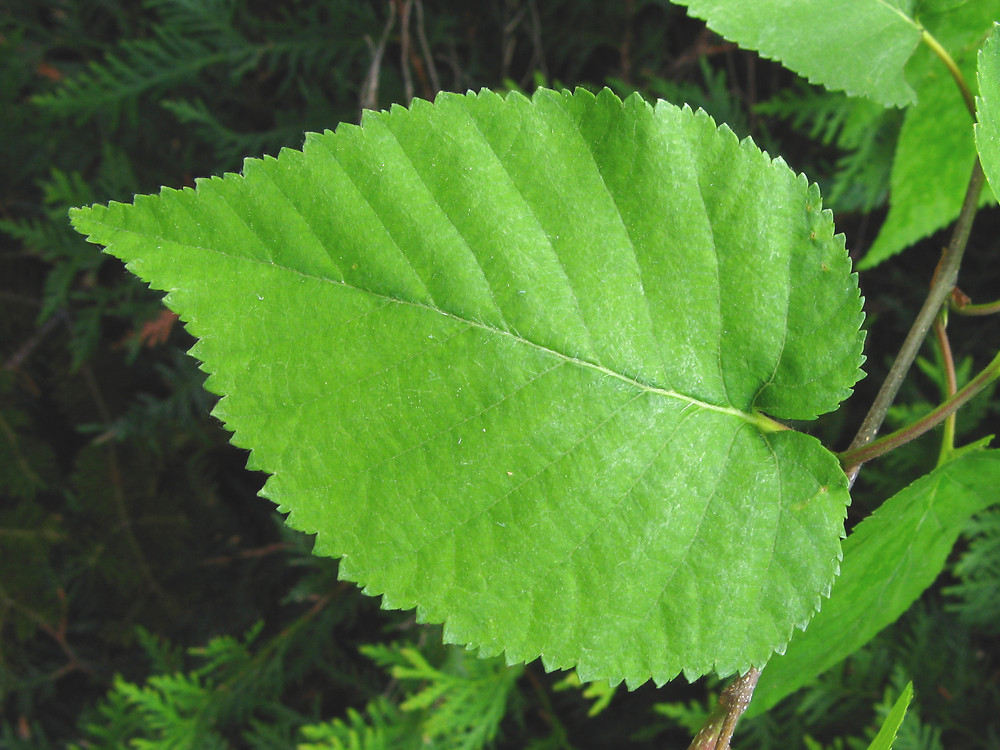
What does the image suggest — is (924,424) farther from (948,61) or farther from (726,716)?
(948,61)

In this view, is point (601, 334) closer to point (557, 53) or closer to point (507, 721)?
point (557, 53)

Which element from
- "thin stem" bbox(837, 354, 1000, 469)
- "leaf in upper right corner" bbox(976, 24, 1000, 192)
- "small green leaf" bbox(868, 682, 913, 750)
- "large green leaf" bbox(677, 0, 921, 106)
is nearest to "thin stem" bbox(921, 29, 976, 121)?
"large green leaf" bbox(677, 0, 921, 106)

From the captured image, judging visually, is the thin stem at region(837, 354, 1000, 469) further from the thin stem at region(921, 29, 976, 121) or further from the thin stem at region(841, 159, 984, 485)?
the thin stem at region(921, 29, 976, 121)

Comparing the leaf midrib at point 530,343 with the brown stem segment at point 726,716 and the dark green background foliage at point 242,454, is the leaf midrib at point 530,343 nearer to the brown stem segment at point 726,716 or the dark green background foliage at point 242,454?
the brown stem segment at point 726,716

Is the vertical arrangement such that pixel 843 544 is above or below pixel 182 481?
above

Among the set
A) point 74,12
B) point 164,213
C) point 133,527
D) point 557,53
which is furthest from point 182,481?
point 164,213

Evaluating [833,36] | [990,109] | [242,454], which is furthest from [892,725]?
[242,454]
